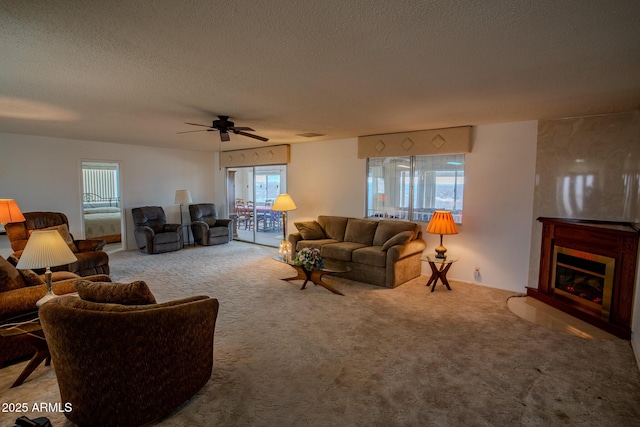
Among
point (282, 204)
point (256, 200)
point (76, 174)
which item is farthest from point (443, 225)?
point (76, 174)

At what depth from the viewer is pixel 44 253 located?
2408 millimetres

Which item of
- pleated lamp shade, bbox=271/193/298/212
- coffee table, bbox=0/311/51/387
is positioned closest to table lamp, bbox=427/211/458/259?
pleated lamp shade, bbox=271/193/298/212

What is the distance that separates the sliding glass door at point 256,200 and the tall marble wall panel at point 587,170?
16.4 feet

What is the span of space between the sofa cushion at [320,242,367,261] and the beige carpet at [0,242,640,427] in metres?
0.98

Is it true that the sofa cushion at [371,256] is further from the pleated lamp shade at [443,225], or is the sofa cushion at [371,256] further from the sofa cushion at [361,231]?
the pleated lamp shade at [443,225]

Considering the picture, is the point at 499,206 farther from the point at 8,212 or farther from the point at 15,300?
the point at 8,212

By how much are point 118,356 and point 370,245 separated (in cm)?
416

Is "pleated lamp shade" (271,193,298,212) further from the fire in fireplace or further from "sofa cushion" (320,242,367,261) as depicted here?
the fire in fireplace

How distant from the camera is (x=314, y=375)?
8.27 ft

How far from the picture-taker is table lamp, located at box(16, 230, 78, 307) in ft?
7.80

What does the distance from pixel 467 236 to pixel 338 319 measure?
2.60 m

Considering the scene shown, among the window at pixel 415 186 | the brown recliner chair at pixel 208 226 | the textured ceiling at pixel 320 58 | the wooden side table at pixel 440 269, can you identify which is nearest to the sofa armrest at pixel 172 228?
the brown recliner chair at pixel 208 226

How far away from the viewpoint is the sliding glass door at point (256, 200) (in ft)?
26.4

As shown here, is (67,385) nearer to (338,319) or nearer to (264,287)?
(338,319)
